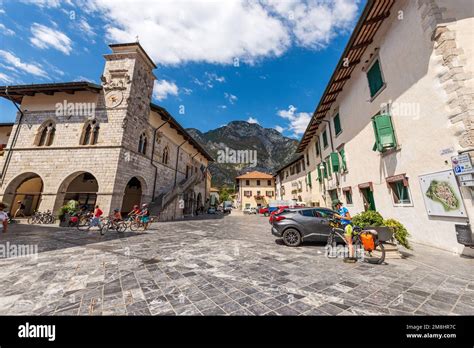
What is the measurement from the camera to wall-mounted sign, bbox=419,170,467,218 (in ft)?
17.2

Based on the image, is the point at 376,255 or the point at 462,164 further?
the point at 376,255

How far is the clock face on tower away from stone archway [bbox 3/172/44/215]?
26.8 ft

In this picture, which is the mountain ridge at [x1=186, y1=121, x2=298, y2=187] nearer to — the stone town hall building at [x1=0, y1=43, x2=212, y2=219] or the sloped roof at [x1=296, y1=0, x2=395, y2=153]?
the stone town hall building at [x1=0, y1=43, x2=212, y2=219]

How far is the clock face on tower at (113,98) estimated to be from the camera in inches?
572

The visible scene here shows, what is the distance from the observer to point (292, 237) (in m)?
7.18

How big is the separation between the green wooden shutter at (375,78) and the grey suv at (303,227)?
636 centimetres

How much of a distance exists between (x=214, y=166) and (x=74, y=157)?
8703cm

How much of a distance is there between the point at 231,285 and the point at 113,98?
1707 cm

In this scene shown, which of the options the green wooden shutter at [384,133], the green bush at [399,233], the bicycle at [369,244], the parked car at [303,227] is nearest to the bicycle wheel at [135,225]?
the parked car at [303,227]

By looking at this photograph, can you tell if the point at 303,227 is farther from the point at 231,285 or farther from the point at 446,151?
the point at 446,151

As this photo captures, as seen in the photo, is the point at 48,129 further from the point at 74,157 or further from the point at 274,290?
the point at 274,290

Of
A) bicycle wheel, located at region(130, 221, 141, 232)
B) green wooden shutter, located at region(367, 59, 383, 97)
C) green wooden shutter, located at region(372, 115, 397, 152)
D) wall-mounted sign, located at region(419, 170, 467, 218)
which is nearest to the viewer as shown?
wall-mounted sign, located at region(419, 170, 467, 218)

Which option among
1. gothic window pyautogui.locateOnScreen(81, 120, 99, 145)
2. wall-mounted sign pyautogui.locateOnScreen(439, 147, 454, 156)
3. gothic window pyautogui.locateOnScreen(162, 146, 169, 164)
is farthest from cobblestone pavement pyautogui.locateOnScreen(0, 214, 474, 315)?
gothic window pyautogui.locateOnScreen(162, 146, 169, 164)

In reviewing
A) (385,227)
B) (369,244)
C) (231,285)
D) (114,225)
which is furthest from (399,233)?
(114,225)
